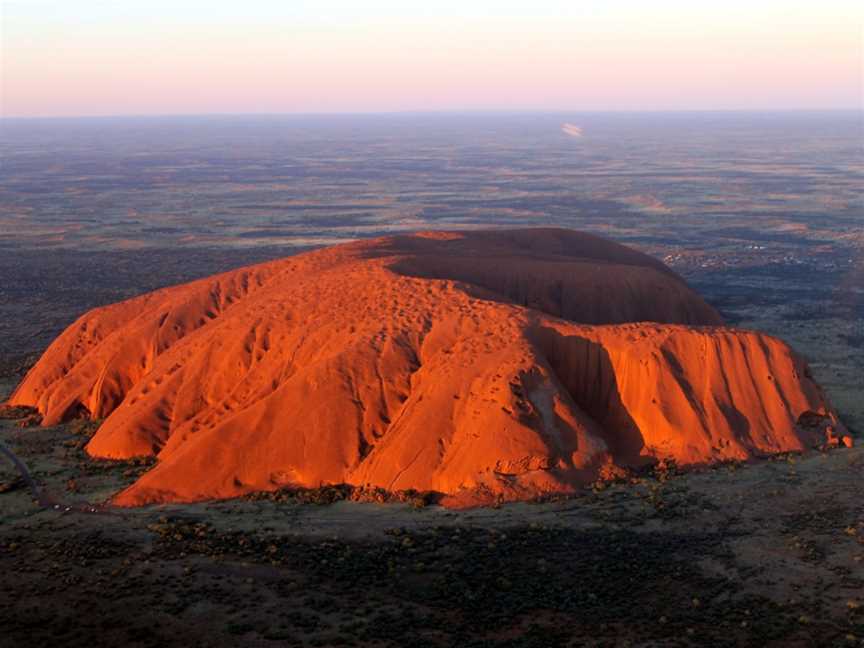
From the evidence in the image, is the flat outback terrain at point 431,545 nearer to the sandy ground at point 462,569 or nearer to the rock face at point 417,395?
the sandy ground at point 462,569

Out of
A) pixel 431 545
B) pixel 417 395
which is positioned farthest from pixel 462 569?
pixel 417 395

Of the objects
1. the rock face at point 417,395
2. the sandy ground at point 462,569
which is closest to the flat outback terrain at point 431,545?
the sandy ground at point 462,569

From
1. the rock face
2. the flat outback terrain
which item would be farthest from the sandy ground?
the rock face

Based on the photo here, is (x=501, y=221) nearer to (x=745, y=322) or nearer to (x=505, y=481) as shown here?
(x=745, y=322)

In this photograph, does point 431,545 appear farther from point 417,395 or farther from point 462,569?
point 417,395

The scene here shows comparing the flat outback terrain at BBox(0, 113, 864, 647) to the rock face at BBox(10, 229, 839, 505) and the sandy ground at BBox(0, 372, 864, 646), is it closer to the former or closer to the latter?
the sandy ground at BBox(0, 372, 864, 646)

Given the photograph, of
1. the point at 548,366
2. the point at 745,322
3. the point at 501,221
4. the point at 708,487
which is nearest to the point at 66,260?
the point at 501,221

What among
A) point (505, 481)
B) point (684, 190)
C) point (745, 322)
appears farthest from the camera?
point (684, 190)
